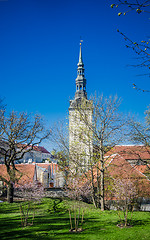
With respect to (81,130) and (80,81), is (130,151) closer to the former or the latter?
(81,130)

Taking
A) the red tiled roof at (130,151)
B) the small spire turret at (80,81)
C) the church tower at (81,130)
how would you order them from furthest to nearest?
the small spire turret at (80,81)
the church tower at (81,130)
the red tiled roof at (130,151)

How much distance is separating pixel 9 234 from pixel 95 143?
35.3 feet

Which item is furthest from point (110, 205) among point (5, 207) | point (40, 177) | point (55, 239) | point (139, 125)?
point (40, 177)

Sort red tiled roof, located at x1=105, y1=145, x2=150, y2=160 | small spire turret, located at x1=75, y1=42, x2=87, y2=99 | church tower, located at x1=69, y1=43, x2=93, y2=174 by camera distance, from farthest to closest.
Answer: small spire turret, located at x1=75, y1=42, x2=87, y2=99 < church tower, located at x1=69, y1=43, x2=93, y2=174 < red tiled roof, located at x1=105, y1=145, x2=150, y2=160

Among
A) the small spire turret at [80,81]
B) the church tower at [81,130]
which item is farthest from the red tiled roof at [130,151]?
the small spire turret at [80,81]

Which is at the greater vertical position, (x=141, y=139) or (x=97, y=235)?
(x=141, y=139)

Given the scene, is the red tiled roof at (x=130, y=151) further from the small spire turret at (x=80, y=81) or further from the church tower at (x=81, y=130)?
the small spire turret at (x=80, y=81)

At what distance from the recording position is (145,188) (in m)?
20.5

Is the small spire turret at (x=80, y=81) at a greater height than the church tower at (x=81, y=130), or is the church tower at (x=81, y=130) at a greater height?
the small spire turret at (x=80, y=81)

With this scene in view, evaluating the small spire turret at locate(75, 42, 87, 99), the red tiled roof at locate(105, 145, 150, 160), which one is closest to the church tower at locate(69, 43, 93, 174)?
the red tiled roof at locate(105, 145, 150, 160)

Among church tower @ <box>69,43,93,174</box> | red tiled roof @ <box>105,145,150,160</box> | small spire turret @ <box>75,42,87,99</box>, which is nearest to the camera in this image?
red tiled roof @ <box>105,145,150,160</box>

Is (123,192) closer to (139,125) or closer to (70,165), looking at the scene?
(139,125)

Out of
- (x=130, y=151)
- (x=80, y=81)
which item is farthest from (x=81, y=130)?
(x=80, y=81)

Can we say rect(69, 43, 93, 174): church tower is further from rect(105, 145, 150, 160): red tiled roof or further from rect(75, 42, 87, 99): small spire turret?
rect(75, 42, 87, 99): small spire turret
